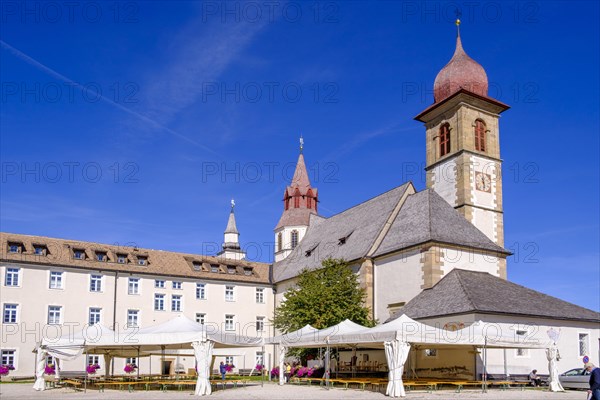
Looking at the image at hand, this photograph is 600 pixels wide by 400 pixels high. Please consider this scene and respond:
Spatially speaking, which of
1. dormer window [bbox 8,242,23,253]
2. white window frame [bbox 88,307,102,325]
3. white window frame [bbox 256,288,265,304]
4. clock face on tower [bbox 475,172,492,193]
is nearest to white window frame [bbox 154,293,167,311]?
white window frame [bbox 88,307,102,325]

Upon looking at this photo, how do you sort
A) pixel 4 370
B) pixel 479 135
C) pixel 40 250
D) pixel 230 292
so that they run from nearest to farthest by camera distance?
pixel 4 370 → pixel 40 250 → pixel 479 135 → pixel 230 292

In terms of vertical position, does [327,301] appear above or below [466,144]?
below

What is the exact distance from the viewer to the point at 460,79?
1738 inches

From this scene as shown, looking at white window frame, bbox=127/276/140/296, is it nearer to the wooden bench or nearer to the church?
the church

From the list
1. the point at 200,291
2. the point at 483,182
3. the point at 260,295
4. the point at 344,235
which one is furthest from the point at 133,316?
the point at 483,182

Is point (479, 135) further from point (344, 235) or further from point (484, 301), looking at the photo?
point (484, 301)

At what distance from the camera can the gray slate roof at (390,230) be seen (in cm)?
3531

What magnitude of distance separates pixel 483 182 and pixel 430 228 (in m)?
9.12

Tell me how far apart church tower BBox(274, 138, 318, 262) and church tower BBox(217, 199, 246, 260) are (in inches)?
1027

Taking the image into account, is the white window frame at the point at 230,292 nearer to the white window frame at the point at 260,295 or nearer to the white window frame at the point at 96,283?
the white window frame at the point at 260,295

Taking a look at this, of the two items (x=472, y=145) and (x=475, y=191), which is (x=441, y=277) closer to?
(x=475, y=191)

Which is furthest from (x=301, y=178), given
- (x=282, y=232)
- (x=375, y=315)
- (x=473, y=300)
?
(x=473, y=300)

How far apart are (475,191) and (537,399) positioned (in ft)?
72.6

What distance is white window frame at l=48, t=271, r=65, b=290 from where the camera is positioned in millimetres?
40781
